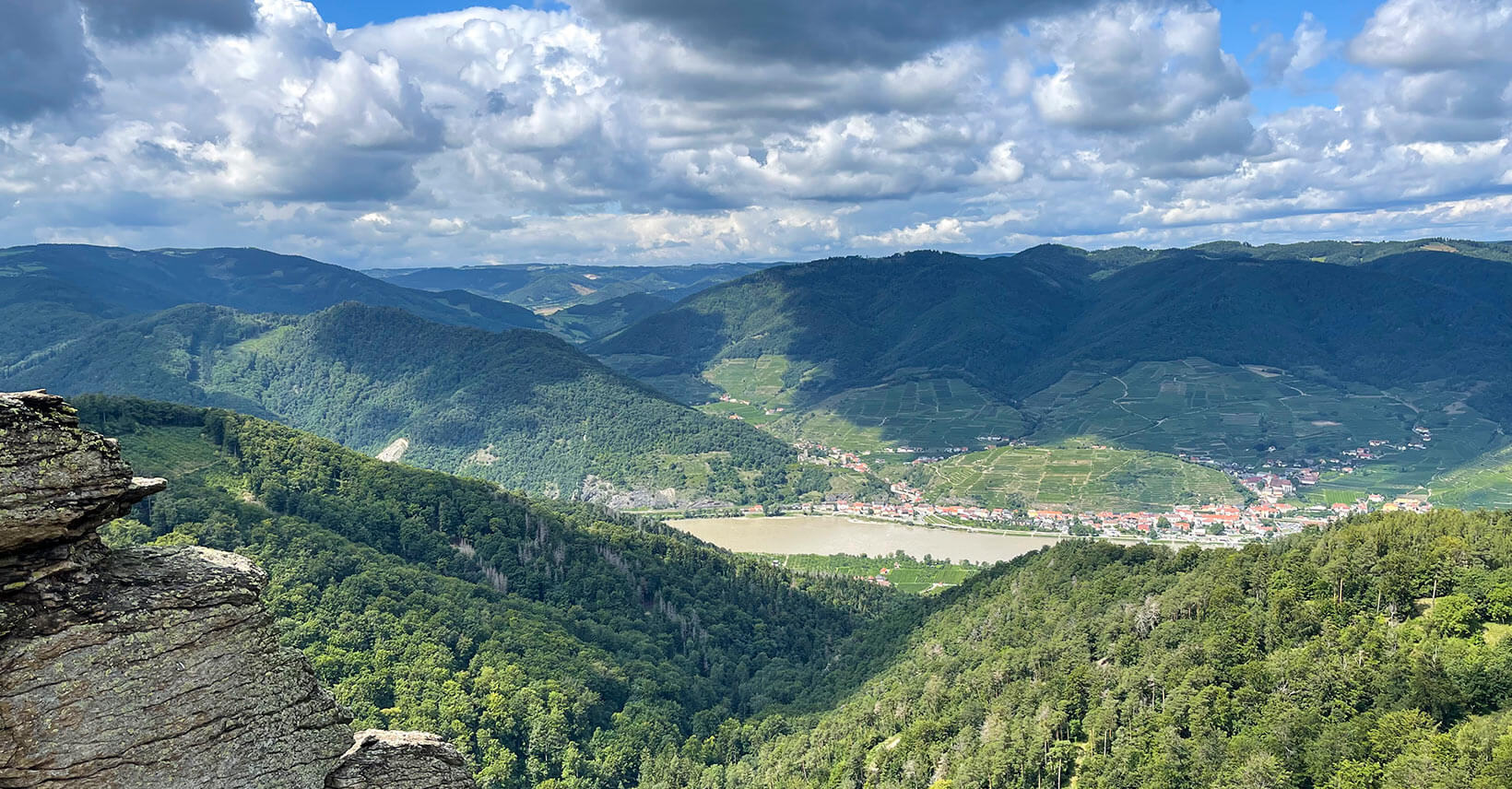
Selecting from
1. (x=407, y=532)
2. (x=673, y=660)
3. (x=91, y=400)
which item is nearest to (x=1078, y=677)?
(x=673, y=660)

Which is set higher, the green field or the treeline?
the treeline

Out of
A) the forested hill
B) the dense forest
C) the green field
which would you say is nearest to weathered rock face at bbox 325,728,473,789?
the dense forest

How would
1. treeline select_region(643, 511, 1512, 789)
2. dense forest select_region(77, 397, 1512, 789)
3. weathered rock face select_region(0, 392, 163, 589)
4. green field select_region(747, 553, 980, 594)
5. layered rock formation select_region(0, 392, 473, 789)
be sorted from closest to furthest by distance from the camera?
weathered rock face select_region(0, 392, 163, 589) < layered rock formation select_region(0, 392, 473, 789) < treeline select_region(643, 511, 1512, 789) < dense forest select_region(77, 397, 1512, 789) < green field select_region(747, 553, 980, 594)

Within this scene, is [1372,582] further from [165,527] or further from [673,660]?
[165,527]

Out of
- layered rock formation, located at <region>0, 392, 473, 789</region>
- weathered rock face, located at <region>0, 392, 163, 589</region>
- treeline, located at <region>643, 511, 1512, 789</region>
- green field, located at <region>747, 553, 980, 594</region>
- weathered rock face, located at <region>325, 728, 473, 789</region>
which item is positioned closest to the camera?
weathered rock face, located at <region>0, 392, 163, 589</region>

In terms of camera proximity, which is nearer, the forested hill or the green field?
the forested hill

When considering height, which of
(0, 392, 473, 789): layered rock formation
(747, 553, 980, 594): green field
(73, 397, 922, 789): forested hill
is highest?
(0, 392, 473, 789): layered rock formation

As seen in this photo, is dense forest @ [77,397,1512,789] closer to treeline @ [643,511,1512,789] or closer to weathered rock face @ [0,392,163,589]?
treeline @ [643,511,1512,789]
